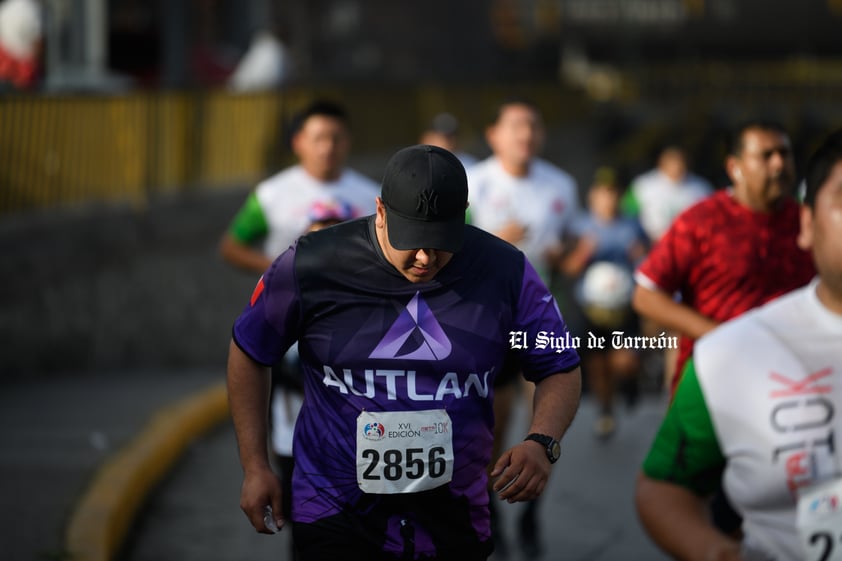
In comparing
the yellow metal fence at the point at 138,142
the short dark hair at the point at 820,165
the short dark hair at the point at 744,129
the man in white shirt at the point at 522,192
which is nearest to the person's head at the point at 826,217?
the short dark hair at the point at 820,165

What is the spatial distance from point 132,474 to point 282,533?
0.91m

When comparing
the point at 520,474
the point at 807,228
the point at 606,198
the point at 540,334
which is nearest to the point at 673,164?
the point at 606,198

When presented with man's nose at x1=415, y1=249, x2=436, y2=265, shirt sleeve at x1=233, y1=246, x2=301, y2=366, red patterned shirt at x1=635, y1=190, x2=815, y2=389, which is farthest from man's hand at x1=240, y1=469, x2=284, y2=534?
red patterned shirt at x1=635, y1=190, x2=815, y2=389

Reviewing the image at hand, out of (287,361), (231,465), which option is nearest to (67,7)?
(231,465)

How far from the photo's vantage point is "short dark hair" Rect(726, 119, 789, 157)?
6.88 meters

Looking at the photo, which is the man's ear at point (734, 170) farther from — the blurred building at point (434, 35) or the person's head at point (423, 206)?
the blurred building at point (434, 35)

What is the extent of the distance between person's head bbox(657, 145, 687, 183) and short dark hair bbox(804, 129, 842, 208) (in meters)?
11.9

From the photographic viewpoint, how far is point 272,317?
466cm

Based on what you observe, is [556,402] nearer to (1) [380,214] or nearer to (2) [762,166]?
(1) [380,214]

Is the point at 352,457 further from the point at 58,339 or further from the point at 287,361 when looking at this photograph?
the point at 58,339

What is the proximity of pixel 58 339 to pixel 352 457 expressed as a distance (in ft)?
28.6

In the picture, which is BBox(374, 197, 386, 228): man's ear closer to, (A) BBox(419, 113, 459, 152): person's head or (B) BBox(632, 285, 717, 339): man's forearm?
(B) BBox(632, 285, 717, 339): man's forearm

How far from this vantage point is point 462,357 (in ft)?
15.0

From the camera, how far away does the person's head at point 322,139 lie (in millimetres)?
8023
